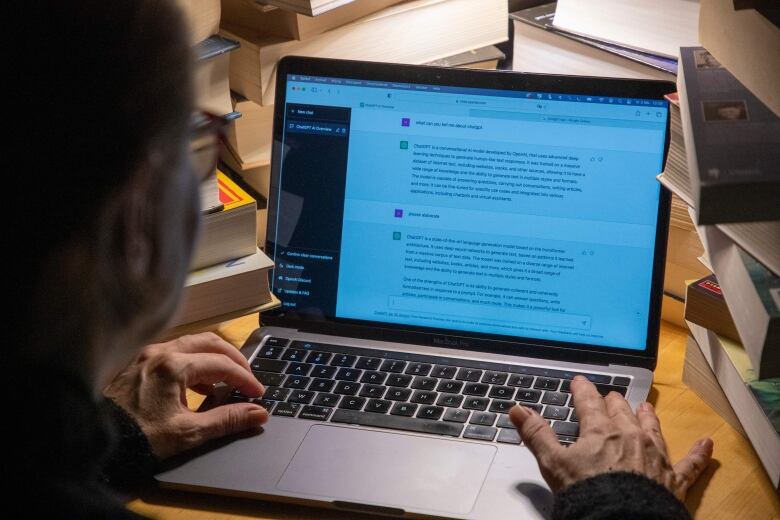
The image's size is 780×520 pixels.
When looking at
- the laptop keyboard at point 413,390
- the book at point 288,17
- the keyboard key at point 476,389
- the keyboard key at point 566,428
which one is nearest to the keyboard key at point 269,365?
the laptop keyboard at point 413,390

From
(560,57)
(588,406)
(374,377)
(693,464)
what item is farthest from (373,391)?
(560,57)

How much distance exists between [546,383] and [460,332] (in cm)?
12

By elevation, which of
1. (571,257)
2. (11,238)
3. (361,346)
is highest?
(11,238)

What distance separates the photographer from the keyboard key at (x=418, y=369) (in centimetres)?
111

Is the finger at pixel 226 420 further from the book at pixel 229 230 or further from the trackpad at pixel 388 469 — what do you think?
the book at pixel 229 230

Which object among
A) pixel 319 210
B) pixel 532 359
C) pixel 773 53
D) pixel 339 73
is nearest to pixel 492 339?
pixel 532 359

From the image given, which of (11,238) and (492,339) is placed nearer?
(11,238)

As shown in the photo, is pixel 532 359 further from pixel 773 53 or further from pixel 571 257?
pixel 773 53

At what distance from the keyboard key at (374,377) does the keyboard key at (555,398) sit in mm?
176

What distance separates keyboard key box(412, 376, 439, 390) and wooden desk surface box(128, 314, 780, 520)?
0.61 ft

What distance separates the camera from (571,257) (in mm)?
1122

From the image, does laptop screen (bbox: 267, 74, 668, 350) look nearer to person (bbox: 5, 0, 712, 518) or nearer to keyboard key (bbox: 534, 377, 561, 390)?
keyboard key (bbox: 534, 377, 561, 390)

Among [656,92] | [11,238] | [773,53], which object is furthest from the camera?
[656,92]

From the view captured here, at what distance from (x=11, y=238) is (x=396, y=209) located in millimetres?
634
